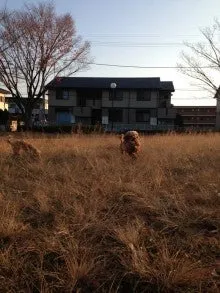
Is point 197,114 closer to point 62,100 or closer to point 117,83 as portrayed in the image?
point 117,83

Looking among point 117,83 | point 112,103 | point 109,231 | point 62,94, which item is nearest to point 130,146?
point 109,231

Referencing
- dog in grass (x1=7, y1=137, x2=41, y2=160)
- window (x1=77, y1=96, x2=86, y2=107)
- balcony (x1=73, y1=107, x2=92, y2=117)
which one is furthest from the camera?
window (x1=77, y1=96, x2=86, y2=107)

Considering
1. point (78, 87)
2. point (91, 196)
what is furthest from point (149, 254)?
point (78, 87)

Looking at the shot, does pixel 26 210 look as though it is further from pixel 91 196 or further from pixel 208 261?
pixel 208 261

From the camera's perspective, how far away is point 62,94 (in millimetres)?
55031

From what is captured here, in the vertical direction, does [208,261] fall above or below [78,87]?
below

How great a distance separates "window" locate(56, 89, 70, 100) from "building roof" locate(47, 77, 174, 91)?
653 mm

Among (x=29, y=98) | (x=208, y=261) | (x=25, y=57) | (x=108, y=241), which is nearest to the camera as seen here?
(x=208, y=261)

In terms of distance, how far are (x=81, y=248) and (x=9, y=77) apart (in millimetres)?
31804

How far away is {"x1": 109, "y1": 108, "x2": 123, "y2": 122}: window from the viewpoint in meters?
54.5

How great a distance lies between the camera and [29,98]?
3531cm

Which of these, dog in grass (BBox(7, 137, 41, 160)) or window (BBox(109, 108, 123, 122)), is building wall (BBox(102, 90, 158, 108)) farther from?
dog in grass (BBox(7, 137, 41, 160))

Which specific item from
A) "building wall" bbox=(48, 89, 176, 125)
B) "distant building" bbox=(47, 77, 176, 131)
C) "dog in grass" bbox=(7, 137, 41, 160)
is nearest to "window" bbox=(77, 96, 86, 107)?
"distant building" bbox=(47, 77, 176, 131)

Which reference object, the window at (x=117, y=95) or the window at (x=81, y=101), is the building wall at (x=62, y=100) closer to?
the window at (x=81, y=101)
